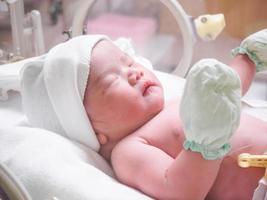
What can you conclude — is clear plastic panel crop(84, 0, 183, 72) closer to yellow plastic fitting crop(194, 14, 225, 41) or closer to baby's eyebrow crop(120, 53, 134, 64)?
yellow plastic fitting crop(194, 14, 225, 41)

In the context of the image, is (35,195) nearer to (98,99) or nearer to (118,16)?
(98,99)

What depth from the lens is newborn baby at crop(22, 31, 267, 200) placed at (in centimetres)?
94

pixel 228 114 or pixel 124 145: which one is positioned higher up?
pixel 228 114

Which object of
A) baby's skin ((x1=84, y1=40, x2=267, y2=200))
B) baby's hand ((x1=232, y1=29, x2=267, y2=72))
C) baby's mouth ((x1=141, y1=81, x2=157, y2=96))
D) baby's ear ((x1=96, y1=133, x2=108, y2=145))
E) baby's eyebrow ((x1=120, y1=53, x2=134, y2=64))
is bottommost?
baby's ear ((x1=96, y1=133, x2=108, y2=145))

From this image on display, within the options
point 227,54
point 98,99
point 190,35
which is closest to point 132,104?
point 98,99

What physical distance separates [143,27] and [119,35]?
0.10 m

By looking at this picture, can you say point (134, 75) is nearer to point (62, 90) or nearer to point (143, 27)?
point (62, 90)

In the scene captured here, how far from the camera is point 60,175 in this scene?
1062 millimetres

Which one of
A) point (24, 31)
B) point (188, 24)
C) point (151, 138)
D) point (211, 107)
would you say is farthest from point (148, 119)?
point (24, 31)

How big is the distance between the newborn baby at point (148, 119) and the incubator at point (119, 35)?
0.06 metres

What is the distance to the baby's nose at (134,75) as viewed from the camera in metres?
1.23

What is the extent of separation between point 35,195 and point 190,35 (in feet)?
2.57

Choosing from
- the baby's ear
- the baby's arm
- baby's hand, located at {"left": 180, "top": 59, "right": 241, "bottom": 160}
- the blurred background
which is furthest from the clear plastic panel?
baby's hand, located at {"left": 180, "top": 59, "right": 241, "bottom": 160}

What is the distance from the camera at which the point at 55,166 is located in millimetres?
1088
